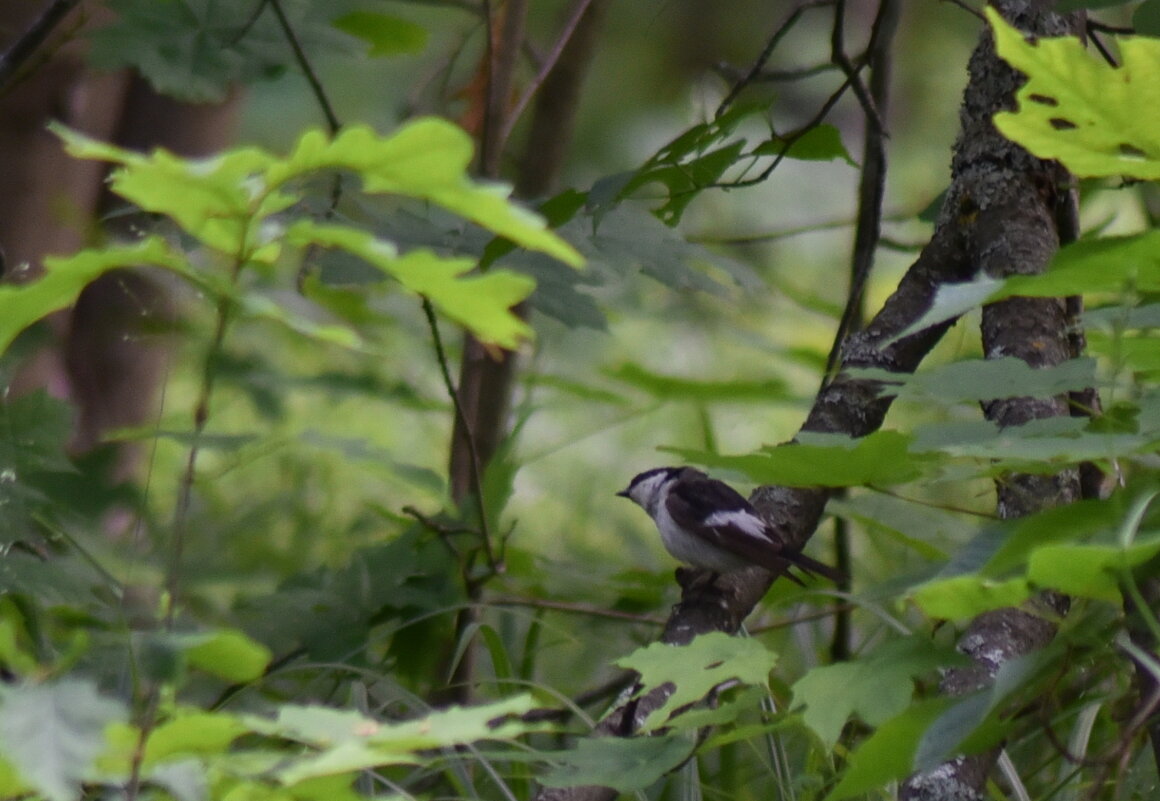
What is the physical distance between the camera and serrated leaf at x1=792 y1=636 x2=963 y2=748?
878mm

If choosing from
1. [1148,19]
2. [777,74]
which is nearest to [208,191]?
[1148,19]

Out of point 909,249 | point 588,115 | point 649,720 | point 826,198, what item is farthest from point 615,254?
point 826,198

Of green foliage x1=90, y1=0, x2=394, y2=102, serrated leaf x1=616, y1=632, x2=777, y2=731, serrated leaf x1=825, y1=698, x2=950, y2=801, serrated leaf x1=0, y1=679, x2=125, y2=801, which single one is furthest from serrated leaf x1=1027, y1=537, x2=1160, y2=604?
green foliage x1=90, y1=0, x2=394, y2=102

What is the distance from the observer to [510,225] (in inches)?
25.6

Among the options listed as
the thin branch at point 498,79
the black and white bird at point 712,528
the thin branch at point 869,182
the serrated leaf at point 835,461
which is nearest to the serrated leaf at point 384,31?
the thin branch at point 498,79

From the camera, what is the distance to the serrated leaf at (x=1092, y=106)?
2.80 feet

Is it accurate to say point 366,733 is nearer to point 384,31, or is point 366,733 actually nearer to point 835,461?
point 835,461

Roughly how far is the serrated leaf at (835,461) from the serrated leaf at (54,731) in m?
0.59

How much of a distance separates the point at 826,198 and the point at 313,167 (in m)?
4.94

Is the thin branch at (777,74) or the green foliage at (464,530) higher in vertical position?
the thin branch at (777,74)

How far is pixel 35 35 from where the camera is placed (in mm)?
1660

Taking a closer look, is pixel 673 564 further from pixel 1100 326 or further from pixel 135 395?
pixel 1100 326

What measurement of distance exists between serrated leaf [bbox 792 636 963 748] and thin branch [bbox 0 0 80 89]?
4.35 feet

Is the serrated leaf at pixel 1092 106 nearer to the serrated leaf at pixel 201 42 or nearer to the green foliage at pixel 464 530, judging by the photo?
the green foliage at pixel 464 530
